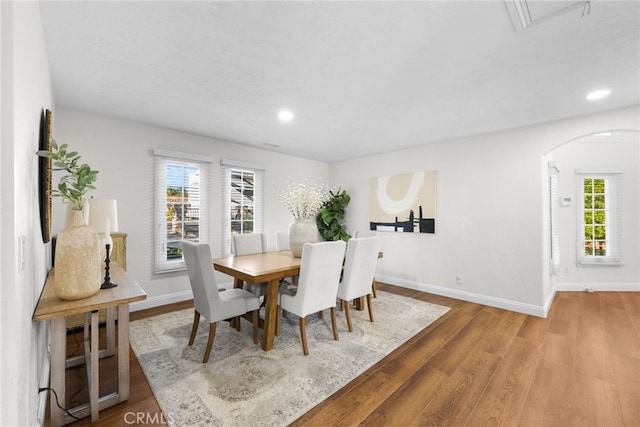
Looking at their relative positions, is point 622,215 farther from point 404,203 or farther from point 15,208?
point 15,208

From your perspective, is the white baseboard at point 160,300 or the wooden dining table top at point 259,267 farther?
the white baseboard at point 160,300

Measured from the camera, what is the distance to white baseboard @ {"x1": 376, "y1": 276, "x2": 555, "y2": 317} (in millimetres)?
3361

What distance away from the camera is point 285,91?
8.26 feet

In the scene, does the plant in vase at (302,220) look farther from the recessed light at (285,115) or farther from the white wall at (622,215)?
the white wall at (622,215)

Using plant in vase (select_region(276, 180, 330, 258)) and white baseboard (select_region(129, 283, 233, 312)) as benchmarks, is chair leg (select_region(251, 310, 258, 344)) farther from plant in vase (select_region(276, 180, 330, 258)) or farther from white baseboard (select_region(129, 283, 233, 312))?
white baseboard (select_region(129, 283, 233, 312))

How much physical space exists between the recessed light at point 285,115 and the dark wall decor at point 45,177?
6.34 feet

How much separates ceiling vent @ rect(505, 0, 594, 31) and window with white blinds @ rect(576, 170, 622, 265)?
436cm

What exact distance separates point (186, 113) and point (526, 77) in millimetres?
3366

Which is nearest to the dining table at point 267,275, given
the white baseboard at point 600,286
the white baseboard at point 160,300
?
the white baseboard at point 160,300

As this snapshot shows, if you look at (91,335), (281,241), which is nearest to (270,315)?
(91,335)

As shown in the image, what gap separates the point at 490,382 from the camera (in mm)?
2051

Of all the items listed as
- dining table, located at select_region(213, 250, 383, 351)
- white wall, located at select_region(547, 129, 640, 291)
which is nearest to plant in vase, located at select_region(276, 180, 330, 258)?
dining table, located at select_region(213, 250, 383, 351)

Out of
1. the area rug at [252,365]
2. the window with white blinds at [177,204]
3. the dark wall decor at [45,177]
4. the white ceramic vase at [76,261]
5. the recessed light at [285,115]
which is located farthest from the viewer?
the window with white blinds at [177,204]

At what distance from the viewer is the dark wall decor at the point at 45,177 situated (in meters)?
1.60
